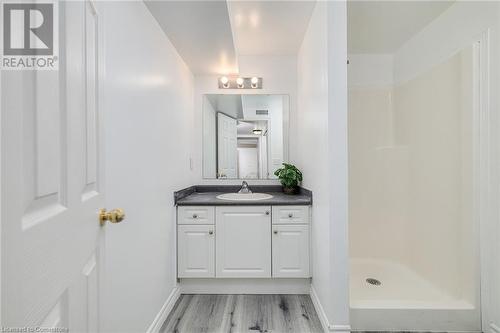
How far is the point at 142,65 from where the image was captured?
57.8 inches

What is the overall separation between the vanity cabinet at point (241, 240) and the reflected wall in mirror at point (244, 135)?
64cm

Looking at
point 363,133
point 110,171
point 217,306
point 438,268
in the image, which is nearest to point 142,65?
point 110,171

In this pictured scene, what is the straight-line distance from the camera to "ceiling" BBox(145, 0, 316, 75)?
1.55 meters

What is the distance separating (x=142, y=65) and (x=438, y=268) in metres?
2.67

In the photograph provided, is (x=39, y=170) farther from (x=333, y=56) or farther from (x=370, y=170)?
(x=370, y=170)

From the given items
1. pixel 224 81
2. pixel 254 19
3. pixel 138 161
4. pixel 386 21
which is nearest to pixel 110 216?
pixel 138 161

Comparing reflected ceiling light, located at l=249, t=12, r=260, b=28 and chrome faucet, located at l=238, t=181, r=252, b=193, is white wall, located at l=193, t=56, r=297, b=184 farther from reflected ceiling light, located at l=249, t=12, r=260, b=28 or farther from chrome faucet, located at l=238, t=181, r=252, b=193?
reflected ceiling light, located at l=249, t=12, r=260, b=28

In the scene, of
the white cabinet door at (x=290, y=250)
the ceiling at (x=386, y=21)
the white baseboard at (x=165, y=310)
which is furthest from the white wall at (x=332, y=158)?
the white baseboard at (x=165, y=310)

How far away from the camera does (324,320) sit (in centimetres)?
161

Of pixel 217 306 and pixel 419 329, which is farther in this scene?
pixel 217 306

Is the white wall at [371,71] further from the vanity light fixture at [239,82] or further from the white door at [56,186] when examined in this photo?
the white door at [56,186]

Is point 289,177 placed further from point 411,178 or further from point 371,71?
point 371,71

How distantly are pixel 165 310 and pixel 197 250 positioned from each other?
49 centimetres

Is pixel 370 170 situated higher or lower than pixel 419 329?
higher
